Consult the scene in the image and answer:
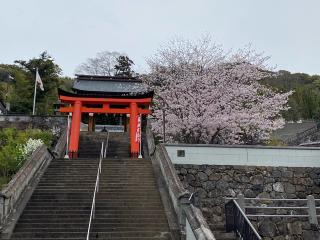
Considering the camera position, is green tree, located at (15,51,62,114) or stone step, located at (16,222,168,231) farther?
green tree, located at (15,51,62,114)

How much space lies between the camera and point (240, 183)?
1490cm

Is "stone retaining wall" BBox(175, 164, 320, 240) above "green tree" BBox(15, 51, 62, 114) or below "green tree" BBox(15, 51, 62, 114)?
below

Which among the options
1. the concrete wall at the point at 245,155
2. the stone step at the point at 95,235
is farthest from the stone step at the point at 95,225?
the concrete wall at the point at 245,155

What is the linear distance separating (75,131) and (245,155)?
26.6 feet

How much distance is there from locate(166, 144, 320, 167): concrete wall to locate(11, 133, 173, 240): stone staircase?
5.27 ft

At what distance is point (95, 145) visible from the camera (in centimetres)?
2069

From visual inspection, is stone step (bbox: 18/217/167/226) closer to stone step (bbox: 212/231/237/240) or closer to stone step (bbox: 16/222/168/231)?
stone step (bbox: 16/222/168/231)

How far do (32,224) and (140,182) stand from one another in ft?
13.4

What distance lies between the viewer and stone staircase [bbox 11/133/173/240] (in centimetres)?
982

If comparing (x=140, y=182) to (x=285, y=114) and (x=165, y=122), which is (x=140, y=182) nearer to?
(x=165, y=122)

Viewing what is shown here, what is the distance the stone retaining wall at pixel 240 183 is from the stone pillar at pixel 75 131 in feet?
18.6

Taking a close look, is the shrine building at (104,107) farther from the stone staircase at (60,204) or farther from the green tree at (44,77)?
the green tree at (44,77)

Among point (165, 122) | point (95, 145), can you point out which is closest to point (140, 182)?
point (165, 122)

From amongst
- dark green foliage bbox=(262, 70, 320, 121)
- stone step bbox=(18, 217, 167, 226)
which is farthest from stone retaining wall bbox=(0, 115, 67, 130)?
dark green foliage bbox=(262, 70, 320, 121)
